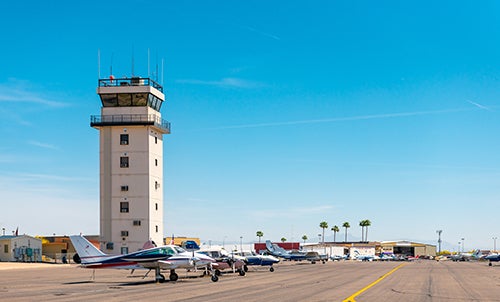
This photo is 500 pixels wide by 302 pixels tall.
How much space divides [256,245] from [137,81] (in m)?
89.9

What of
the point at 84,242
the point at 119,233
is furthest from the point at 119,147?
the point at 84,242

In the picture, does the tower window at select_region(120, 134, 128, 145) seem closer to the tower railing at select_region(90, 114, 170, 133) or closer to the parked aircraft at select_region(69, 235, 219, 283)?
the tower railing at select_region(90, 114, 170, 133)

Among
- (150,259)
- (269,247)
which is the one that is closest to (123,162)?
(269,247)

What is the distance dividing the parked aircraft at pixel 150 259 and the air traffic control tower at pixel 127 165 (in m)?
44.3

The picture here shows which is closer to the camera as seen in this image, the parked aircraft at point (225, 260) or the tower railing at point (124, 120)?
the parked aircraft at point (225, 260)

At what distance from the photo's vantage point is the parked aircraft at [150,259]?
A: 1674 inches

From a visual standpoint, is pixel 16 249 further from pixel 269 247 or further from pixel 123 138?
pixel 269 247

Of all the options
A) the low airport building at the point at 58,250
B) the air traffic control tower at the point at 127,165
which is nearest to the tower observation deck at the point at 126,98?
the air traffic control tower at the point at 127,165

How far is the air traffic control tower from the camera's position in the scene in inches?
3492

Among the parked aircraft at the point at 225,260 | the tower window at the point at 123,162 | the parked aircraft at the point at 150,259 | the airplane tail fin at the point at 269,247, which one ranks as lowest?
the airplane tail fin at the point at 269,247

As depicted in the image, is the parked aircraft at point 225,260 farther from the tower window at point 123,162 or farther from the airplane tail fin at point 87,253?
the tower window at point 123,162

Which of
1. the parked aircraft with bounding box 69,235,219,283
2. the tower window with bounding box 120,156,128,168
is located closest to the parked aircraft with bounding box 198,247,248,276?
the parked aircraft with bounding box 69,235,219,283

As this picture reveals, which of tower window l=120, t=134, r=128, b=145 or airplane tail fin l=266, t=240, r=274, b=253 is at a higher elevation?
tower window l=120, t=134, r=128, b=145

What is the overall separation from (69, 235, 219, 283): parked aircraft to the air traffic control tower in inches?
1746
